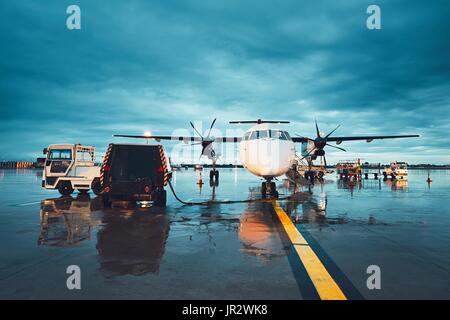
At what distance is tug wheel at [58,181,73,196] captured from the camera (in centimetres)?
1692

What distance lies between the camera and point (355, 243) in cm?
659

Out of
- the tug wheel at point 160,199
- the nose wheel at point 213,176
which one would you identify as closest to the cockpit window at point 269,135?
the tug wheel at point 160,199

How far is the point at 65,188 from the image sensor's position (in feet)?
56.0

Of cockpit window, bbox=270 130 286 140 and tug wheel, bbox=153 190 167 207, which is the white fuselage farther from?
tug wheel, bbox=153 190 167 207

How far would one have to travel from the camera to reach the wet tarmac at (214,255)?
4086 millimetres

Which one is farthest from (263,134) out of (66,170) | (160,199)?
(66,170)

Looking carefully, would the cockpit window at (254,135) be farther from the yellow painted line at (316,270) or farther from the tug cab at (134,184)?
the yellow painted line at (316,270)

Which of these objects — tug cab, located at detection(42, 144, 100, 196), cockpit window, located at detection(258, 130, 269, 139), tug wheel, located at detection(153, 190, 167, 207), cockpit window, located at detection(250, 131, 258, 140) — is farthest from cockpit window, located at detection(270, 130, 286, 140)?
tug cab, located at detection(42, 144, 100, 196)

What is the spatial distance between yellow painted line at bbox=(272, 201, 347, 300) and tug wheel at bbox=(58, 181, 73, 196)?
45.3 ft

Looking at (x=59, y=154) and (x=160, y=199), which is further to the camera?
(x=59, y=154)

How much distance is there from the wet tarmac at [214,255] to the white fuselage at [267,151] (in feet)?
13.5

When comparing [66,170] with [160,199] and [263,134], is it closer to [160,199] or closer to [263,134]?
[160,199]

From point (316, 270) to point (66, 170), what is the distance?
15872 mm

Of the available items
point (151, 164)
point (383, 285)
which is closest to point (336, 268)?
point (383, 285)
